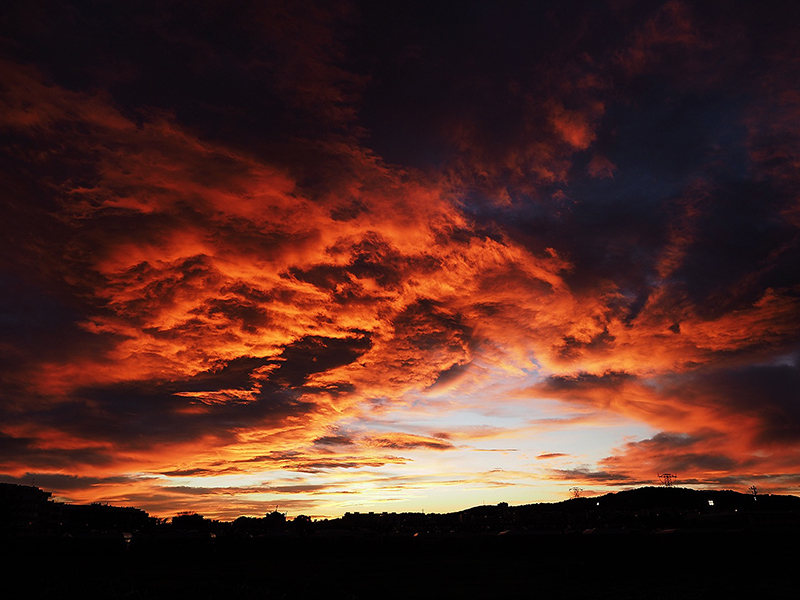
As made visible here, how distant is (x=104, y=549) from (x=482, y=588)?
229 feet

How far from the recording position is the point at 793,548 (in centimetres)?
5575

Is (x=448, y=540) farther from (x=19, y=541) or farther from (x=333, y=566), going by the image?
(x=19, y=541)

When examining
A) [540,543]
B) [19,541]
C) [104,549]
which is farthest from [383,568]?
[19,541]

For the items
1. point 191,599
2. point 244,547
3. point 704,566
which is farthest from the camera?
point 244,547

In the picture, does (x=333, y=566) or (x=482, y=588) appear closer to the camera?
(x=482, y=588)

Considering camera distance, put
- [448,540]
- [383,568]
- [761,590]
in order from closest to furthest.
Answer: [761,590], [383,568], [448,540]

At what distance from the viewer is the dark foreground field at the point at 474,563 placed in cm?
4456

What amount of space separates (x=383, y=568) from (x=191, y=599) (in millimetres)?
71169

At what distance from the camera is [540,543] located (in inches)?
3268

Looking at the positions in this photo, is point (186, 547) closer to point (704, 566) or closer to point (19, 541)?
point (19, 541)

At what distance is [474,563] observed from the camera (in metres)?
71.1

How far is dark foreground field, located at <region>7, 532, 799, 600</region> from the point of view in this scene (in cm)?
4456

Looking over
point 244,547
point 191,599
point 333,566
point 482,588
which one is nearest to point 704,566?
point 482,588

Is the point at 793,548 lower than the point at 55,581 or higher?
lower
